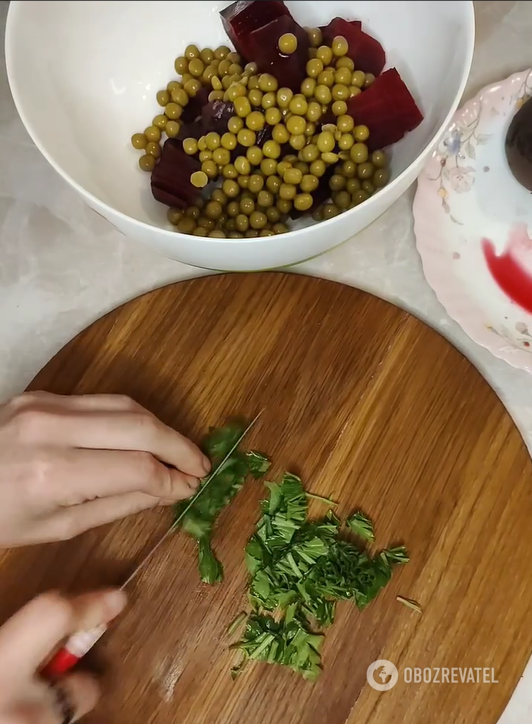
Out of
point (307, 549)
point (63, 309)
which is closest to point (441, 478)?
point (307, 549)

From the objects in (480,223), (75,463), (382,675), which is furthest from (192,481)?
(480,223)

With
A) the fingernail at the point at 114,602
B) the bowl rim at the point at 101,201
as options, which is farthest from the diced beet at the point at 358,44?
the fingernail at the point at 114,602

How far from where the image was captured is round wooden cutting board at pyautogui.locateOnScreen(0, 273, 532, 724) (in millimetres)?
843

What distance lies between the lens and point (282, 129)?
0.88 metres

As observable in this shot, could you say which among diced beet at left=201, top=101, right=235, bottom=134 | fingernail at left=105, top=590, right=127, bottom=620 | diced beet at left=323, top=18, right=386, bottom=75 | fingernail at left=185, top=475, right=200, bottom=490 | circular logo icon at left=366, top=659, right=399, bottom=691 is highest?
diced beet at left=323, top=18, right=386, bottom=75

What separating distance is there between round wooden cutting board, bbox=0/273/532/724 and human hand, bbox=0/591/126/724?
61mm

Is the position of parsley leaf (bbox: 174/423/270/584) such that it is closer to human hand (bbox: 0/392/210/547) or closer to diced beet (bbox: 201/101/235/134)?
human hand (bbox: 0/392/210/547)

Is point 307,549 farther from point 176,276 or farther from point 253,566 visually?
point 176,276

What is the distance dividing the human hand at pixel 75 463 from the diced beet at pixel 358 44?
0.55 meters

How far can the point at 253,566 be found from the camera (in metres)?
0.86

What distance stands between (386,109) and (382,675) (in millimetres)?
712

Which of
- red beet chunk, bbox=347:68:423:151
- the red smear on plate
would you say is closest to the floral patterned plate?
the red smear on plate
